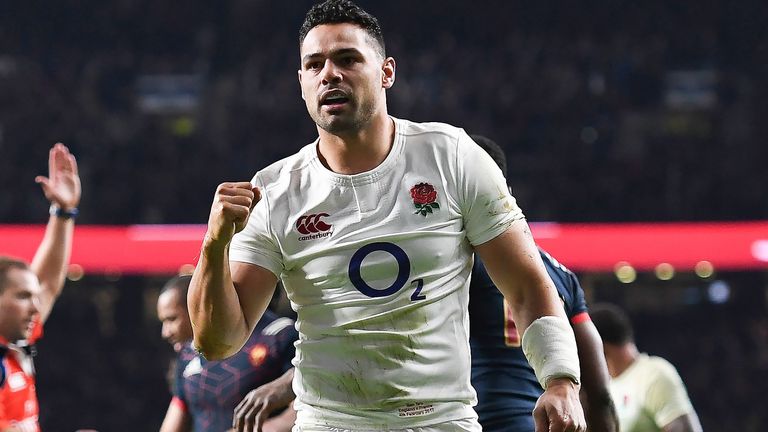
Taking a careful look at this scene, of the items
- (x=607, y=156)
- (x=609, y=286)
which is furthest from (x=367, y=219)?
(x=607, y=156)

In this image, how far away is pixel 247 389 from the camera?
3.96 meters

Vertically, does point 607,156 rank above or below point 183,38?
below

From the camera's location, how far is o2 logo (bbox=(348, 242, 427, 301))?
255cm

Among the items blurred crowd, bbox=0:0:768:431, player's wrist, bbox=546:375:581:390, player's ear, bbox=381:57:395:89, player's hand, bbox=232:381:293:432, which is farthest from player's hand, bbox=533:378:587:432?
blurred crowd, bbox=0:0:768:431

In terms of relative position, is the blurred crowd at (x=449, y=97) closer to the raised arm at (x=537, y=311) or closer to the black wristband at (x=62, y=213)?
the black wristband at (x=62, y=213)

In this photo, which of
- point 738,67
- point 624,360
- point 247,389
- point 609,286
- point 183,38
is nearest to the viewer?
point 247,389

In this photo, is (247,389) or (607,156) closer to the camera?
(247,389)

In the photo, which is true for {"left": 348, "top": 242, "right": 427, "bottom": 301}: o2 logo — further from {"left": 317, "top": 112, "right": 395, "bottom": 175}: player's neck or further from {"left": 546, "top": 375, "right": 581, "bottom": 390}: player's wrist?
{"left": 546, "top": 375, "right": 581, "bottom": 390}: player's wrist

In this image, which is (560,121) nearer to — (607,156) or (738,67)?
(607,156)

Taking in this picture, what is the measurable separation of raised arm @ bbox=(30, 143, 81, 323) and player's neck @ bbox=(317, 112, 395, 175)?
2.75m

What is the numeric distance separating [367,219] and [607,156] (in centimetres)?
1657

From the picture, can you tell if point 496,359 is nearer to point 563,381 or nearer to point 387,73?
point 563,381

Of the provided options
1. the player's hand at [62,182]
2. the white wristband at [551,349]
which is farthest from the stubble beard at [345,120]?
the player's hand at [62,182]

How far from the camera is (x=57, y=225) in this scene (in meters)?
5.14
